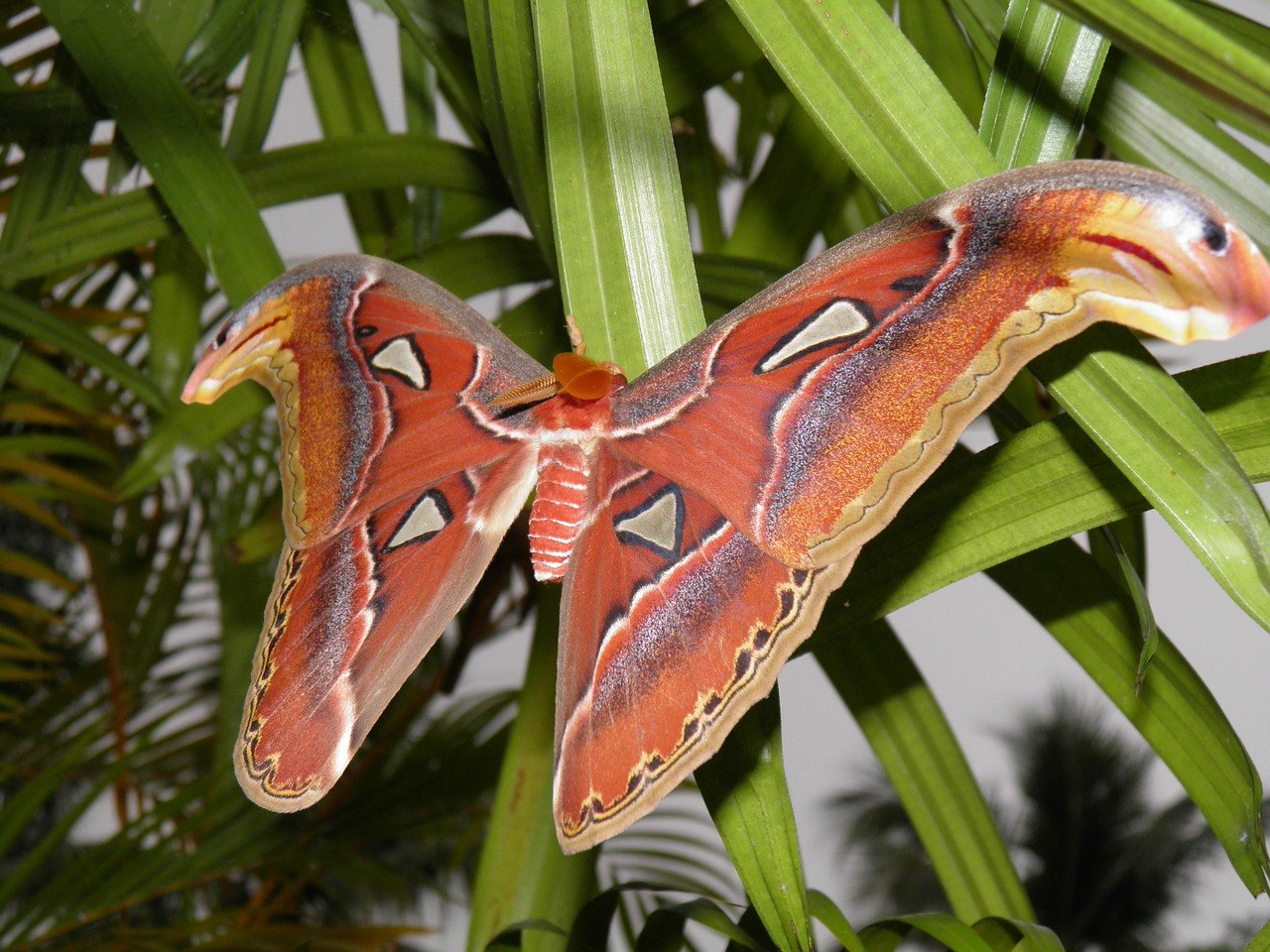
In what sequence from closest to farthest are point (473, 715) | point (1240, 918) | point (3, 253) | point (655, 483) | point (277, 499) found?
1. point (655, 483)
2. point (3, 253)
3. point (277, 499)
4. point (473, 715)
5. point (1240, 918)

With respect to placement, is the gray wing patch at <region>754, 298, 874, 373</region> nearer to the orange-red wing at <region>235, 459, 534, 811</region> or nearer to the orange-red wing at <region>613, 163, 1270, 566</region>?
the orange-red wing at <region>613, 163, 1270, 566</region>

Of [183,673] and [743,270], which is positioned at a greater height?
[183,673]

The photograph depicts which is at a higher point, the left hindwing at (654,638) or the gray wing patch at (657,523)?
the gray wing patch at (657,523)

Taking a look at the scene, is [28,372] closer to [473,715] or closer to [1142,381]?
[473,715]

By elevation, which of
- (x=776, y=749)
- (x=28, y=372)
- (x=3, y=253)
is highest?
(x=28, y=372)

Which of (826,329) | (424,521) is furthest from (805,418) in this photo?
(424,521)

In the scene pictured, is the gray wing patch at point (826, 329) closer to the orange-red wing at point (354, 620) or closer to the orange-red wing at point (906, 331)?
the orange-red wing at point (906, 331)

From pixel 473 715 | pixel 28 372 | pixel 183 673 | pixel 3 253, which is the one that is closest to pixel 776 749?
Result: pixel 3 253

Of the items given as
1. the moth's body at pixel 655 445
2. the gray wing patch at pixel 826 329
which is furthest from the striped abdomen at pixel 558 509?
the gray wing patch at pixel 826 329
